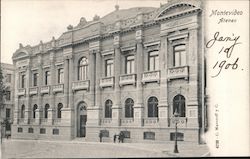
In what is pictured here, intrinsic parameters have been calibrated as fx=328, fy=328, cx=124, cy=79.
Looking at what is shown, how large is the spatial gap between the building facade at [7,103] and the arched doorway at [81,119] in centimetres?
250

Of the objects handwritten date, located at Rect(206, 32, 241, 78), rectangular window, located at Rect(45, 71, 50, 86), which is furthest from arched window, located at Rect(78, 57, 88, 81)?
handwritten date, located at Rect(206, 32, 241, 78)

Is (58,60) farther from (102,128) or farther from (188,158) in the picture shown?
(188,158)

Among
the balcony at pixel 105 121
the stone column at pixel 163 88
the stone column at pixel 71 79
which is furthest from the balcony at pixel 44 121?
the stone column at pixel 163 88

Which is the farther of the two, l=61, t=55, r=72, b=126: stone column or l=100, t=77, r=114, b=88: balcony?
l=61, t=55, r=72, b=126: stone column

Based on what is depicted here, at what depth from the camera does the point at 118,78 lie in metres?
11.4

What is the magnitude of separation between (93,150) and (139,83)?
2.75m

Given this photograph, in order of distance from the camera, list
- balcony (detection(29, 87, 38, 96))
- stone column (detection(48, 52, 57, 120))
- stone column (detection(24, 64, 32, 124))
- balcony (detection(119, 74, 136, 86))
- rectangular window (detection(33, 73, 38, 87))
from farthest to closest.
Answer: rectangular window (detection(33, 73, 38, 87)) → balcony (detection(29, 87, 38, 96)) → stone column (detection(24, 64, 32, 124)) → stone column (detection(48, 52, 57, 120)) → balcony (detection(119, 74, 136, 86))

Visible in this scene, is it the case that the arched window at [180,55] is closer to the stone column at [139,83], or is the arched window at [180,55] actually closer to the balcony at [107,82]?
the stone column at [139,83]

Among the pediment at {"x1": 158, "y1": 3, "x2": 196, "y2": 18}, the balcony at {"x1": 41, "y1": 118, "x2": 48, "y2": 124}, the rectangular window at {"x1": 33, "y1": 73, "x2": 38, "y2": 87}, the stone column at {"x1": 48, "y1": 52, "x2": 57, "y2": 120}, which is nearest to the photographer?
the pediment at {"x1": 158, "y1": 3, "x2": 196, "y2": 18}

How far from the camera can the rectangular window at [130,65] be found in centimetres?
1141

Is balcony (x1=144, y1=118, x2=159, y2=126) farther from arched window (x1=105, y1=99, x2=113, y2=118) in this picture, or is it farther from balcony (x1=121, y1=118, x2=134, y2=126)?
arched window (x1=105, y1=99, x2=113, y2=118)

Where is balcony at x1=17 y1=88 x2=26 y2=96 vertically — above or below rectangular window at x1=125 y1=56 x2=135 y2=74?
below

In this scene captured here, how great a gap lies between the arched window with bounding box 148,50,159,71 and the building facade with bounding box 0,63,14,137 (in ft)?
16.7

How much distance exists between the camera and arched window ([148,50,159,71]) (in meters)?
11.3
